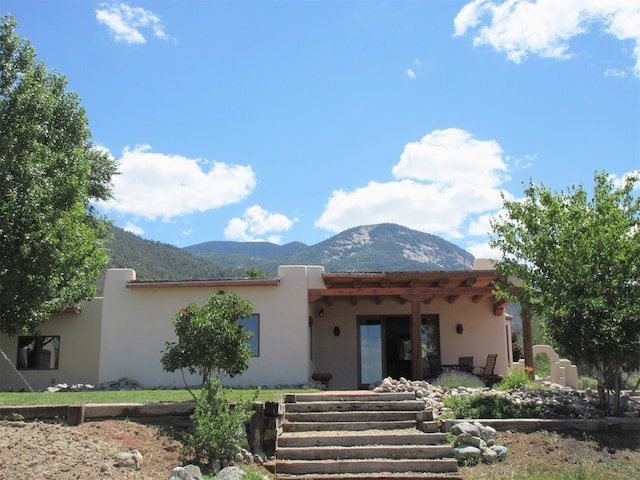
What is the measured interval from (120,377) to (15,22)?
9.79m

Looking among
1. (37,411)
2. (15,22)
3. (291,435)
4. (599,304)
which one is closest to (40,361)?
(15,22)

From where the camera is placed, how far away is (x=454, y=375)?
14.1 meters

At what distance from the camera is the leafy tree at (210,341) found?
9.47m

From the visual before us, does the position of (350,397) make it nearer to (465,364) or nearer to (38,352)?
(465,364)

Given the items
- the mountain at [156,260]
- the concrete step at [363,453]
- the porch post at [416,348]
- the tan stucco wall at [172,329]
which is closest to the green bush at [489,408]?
the concrete step at [363,453]

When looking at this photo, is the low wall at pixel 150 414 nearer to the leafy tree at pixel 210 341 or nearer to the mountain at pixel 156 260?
the leafy tree at pixel 210 341

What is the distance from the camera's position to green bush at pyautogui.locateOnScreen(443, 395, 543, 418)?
1042 centimetres

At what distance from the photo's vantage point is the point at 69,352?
19703mm

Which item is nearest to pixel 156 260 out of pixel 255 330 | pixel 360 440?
pixel 255 330

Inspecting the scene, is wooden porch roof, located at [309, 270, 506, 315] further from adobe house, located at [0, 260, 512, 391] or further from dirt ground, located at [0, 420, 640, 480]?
dirt ground, located at [0, 420, 640, 480]

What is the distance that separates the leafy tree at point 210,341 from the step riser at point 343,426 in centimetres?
136

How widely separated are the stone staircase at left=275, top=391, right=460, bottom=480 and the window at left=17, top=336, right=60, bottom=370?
12.3 m

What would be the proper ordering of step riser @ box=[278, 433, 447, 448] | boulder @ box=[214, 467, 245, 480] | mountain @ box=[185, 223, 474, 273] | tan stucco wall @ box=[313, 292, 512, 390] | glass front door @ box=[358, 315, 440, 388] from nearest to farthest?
boulder @ box=[214, 467, 245, 480]
step riser @ box=[278, 433, 447, 448]
glass front door @ box=[358, 315, 440, 388]
tan stucco wall @ box=[313, 292, 512, 390]
mountain @ box=[185, 223, 474, 273]

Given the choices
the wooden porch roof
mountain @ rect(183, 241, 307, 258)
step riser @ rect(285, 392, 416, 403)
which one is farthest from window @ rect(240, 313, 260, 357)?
mountain @ rect(183, 241, 307, 258)
